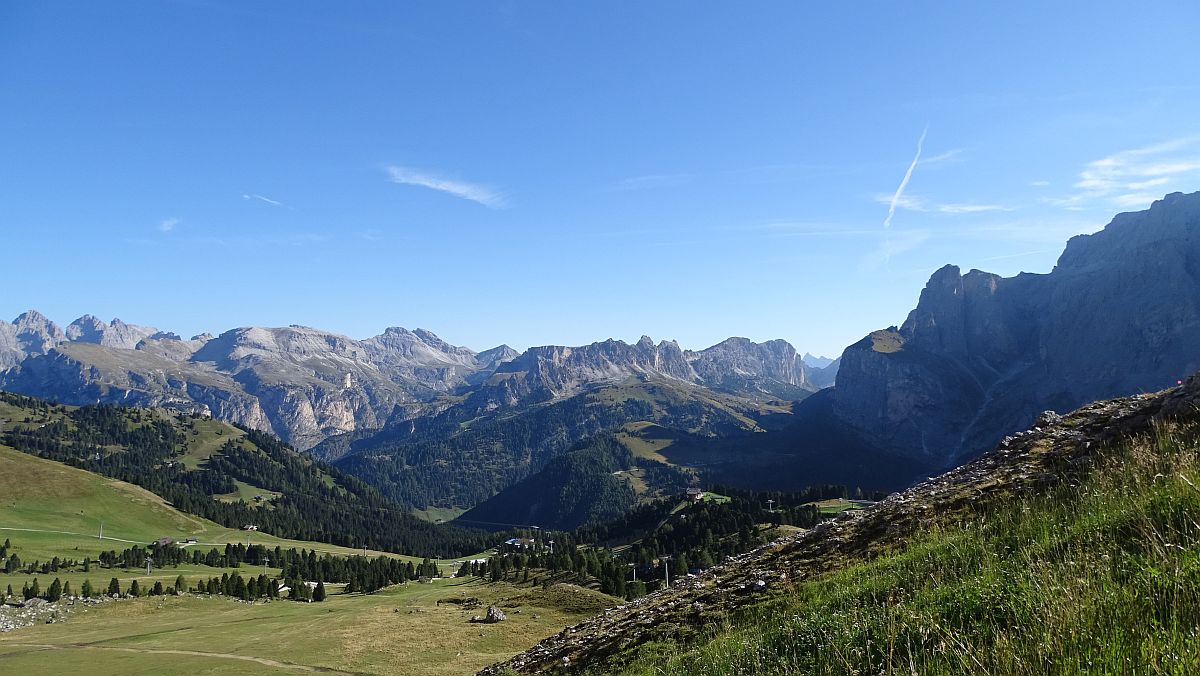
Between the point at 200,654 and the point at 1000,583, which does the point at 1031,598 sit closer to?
the point at 1000,583

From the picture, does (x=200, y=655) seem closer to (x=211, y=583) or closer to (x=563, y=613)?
(x=563, y=613)

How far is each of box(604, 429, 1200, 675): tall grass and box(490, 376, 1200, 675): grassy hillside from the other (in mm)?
32

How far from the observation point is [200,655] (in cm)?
6378

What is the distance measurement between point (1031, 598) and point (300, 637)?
83.1 m

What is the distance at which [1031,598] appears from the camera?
7957 millimetres

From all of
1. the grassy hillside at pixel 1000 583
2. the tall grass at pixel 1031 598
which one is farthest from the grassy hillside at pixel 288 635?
the tall grass at pixel 1031 598

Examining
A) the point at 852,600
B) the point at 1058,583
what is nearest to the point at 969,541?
the point at 852,600

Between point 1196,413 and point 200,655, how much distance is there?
266ft

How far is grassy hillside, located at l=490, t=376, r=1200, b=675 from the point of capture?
251 inches

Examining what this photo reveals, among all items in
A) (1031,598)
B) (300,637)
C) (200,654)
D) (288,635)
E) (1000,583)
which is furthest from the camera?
(288,635)

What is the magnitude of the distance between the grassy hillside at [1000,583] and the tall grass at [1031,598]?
0.03 meters

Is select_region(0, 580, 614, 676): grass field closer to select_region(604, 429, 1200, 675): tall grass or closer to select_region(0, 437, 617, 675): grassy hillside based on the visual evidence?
select_region(0, 437, 617, 675): grassy hillside

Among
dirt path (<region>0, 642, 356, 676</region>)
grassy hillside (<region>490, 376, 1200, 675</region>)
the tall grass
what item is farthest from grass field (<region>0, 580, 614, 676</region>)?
the tall grass

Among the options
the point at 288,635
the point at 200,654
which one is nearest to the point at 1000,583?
the point at 200,654
